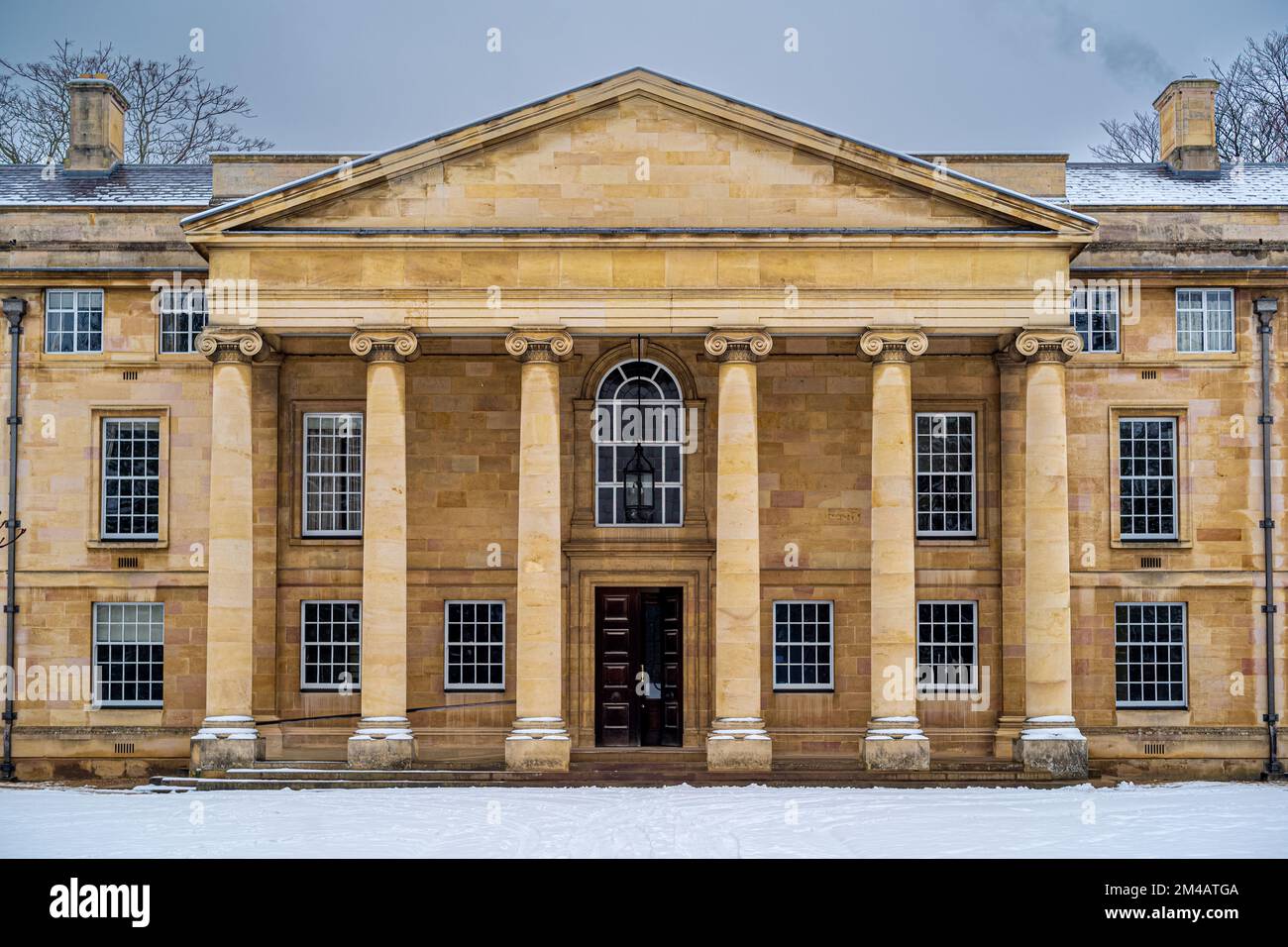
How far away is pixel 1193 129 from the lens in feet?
132

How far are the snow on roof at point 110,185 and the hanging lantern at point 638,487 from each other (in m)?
10.8

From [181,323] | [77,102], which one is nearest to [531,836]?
[181,323]

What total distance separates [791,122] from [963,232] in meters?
3.77

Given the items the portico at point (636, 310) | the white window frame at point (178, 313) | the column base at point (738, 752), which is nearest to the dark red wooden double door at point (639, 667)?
the portico at point (636, 310)

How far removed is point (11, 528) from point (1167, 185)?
26179 millimetres

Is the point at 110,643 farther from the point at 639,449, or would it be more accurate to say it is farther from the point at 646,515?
the point at 639,449

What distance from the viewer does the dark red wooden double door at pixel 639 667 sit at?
3466cm

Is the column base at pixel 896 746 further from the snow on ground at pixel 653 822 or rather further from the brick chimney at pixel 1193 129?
the brick chimney at pixel 1193 129

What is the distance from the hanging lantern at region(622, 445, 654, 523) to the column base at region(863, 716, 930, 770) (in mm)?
6598

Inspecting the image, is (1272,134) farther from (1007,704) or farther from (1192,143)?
(1007,704)

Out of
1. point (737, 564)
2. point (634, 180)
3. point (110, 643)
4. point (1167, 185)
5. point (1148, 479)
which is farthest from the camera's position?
point (1167, 185)

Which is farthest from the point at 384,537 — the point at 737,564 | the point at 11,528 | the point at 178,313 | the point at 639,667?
the point at 11,528
